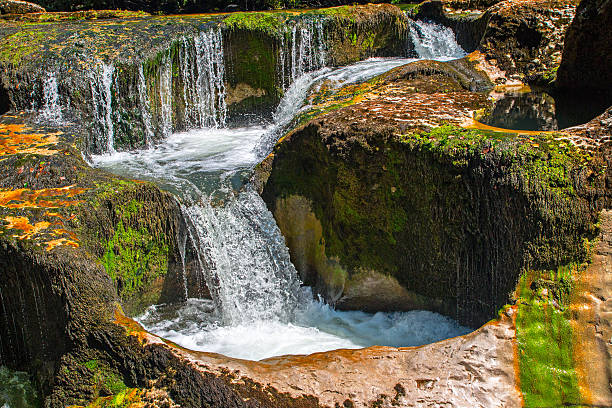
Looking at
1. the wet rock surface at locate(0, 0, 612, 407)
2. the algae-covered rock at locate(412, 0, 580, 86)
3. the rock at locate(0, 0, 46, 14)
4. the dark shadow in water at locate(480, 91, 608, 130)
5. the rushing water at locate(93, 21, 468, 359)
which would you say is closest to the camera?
the wet rock surface at locate(0, 0, 612, 407)

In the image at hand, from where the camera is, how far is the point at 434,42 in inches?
453

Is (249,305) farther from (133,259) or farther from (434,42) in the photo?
(434,42)

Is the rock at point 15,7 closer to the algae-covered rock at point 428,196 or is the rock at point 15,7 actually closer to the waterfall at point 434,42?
the waterfall at point 434,42

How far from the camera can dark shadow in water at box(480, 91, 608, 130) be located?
592 cm

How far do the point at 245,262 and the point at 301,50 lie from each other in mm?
5197

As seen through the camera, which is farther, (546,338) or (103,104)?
(103,104)

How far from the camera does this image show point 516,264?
4543 mm

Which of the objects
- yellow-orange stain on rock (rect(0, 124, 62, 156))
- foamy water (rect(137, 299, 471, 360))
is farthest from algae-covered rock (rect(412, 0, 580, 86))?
A: yellow-orange stain on rock (rect(0, 124, 62, 156))

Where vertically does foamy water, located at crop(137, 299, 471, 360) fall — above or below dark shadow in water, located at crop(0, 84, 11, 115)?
below

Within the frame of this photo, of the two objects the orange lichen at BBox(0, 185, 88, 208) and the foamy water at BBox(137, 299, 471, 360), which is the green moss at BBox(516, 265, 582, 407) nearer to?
the foamy water at BBox(137, 299, 471, 360)

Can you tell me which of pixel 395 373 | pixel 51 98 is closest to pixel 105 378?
pixel 395 373

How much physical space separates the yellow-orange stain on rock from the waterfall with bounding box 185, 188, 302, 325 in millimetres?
1936

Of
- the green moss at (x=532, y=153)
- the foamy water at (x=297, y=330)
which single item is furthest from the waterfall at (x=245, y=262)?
the green moss at (x=532, y=153)

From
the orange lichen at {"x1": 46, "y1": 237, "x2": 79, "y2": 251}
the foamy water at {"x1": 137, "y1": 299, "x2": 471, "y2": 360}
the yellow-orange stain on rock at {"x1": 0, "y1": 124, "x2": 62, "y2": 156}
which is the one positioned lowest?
the foamy water at {"x1": 137, "y1": 299, "x2": 471, "y2": 360}
